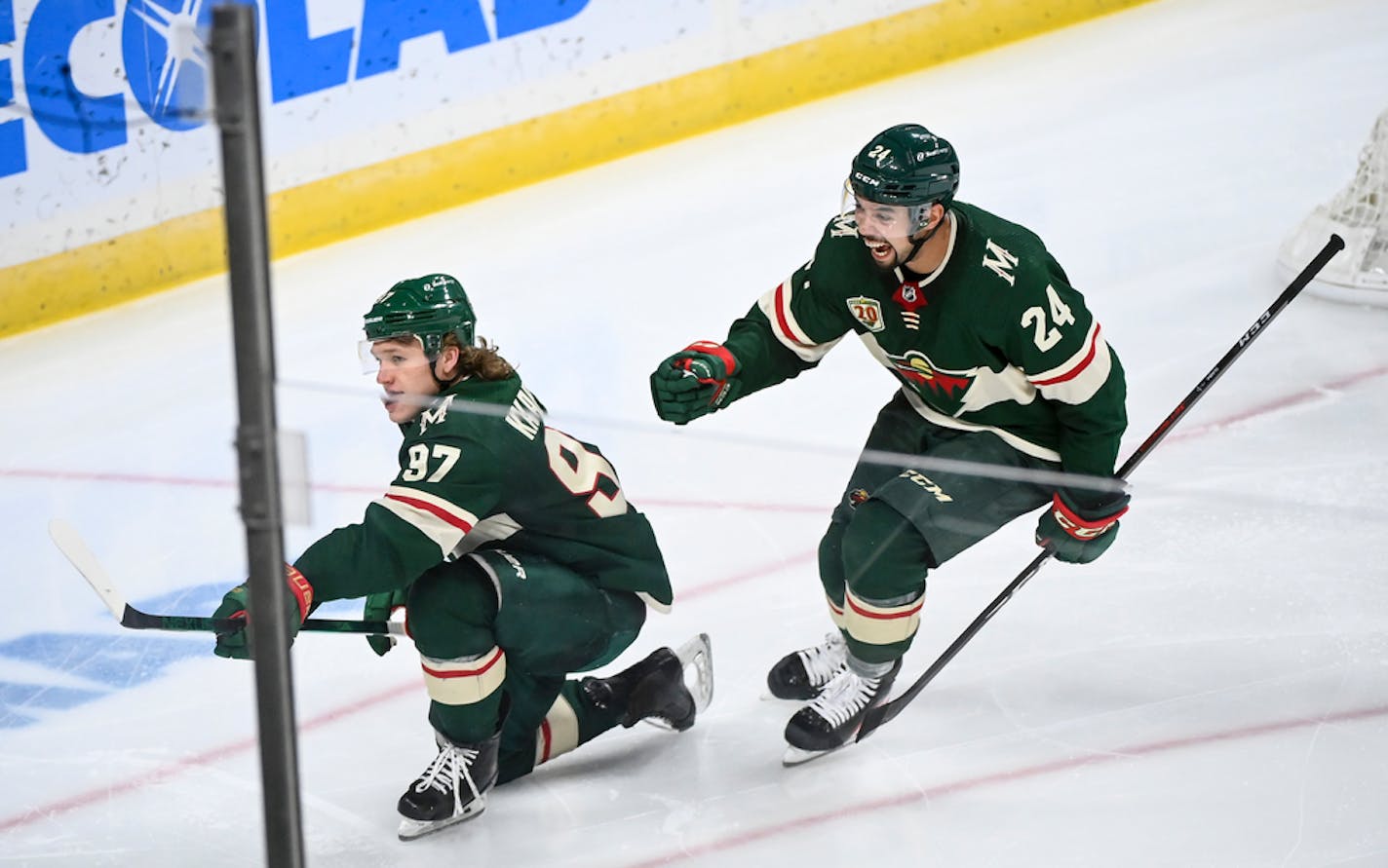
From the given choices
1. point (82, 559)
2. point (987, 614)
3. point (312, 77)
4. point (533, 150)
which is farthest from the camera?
point (533, 150)

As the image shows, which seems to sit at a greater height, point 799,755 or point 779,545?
point 799,755

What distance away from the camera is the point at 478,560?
9.00 ft

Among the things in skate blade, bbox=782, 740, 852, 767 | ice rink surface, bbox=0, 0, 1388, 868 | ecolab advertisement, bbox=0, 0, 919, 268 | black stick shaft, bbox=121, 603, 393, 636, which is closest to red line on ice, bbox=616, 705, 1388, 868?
ice rink surface, bbox=0, 0, 1388, 868

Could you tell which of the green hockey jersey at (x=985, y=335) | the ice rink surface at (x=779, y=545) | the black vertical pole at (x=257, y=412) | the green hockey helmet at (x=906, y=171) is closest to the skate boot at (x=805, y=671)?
the ice rink surface at (x=779, y=545)

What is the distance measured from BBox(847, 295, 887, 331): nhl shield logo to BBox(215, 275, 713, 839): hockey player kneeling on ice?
454 mm

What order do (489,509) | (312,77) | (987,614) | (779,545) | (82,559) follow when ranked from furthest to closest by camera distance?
(312,77), (779,545), (987,614), (489,509), (82,559)

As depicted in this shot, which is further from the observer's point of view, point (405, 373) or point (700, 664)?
point (700, 664)

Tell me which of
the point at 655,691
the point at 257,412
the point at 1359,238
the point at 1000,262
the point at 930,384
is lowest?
the point at 1359,238

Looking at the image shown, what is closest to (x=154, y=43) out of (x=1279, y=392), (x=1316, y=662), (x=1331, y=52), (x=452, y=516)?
(x=452, y=516)

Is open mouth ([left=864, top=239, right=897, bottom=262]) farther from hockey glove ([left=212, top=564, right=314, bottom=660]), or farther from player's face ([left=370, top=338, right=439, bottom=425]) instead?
hockey glove ([left=212, top=564, right=314, bottom=660])

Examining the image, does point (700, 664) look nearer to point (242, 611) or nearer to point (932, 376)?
point (932, 376)

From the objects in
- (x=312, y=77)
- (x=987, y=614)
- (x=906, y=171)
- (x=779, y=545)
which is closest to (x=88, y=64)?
(x=312, y=77)

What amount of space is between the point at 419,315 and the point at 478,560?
359mm

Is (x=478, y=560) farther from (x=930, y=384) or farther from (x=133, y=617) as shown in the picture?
(x=930, y=384)
